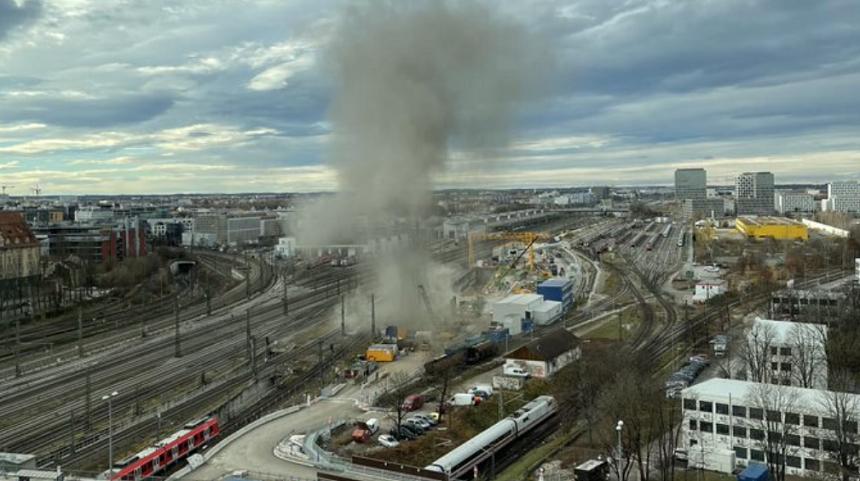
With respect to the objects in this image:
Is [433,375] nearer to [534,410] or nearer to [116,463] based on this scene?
[534,410]

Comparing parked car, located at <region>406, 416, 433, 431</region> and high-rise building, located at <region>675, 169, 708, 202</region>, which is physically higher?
high-rise building, located at <region>675, 169, 708, 202</region>

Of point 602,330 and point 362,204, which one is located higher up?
point 362,204

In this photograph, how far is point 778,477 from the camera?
1005cm

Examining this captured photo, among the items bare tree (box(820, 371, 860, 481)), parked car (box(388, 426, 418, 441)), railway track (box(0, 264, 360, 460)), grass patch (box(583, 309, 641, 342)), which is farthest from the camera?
grass patch (box(583, 309, 641, 342))

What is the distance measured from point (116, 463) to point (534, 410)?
7.06 m

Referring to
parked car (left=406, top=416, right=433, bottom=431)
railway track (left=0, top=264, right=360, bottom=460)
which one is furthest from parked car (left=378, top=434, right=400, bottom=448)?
railway track (left=0, top=264, right=360, bottom=460)

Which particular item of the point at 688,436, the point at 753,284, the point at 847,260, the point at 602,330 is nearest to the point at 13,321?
the point at 602,330

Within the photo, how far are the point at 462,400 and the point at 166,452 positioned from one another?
568cm

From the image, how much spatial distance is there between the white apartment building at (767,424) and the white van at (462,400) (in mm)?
4240

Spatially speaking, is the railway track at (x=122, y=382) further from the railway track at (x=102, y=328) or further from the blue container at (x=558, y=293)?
the blue container at (x=558, y=293)

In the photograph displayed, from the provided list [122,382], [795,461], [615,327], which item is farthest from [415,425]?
[615,327]

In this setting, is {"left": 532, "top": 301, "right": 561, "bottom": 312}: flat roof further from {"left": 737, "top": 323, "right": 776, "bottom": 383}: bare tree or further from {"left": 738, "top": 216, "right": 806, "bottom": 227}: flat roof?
{"left": 738, "top": 216, "right": 806, "bottom": 227}: flat roof

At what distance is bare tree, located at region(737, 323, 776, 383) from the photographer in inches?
563

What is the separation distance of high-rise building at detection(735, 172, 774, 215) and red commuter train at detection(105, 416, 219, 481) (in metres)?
98.9
